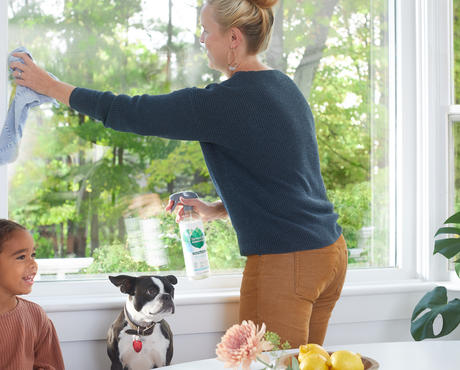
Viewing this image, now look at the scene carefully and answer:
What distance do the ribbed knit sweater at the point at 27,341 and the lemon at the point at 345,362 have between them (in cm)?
91

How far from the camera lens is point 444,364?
3.83 feet

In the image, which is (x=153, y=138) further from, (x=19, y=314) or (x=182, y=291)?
(x=19, y=314)

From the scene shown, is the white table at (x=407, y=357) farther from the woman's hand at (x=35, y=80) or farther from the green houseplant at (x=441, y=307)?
the woman's hand at (x=35, y=80)

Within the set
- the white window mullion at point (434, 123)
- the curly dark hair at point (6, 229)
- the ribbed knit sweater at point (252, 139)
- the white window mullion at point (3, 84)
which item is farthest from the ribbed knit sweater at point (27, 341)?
the white window mullion at point (434, 123)

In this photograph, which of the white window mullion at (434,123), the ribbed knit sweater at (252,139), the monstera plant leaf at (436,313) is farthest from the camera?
the white window mullion at (434,123)

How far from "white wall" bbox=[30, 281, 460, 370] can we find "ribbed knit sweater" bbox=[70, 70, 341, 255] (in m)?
0.46

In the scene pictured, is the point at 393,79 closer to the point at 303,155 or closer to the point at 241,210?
the point at 303,155

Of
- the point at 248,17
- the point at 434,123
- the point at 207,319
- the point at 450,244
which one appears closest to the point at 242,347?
the point at 248,17

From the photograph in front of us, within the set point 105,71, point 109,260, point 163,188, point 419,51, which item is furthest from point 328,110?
point 109,260

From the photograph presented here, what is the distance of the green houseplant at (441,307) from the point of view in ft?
6.35

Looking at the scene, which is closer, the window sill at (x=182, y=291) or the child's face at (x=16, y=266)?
the child's face at (x=16, y=266)

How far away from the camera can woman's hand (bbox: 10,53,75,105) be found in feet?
5.04

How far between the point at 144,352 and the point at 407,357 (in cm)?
79

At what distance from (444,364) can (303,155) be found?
63 cm
